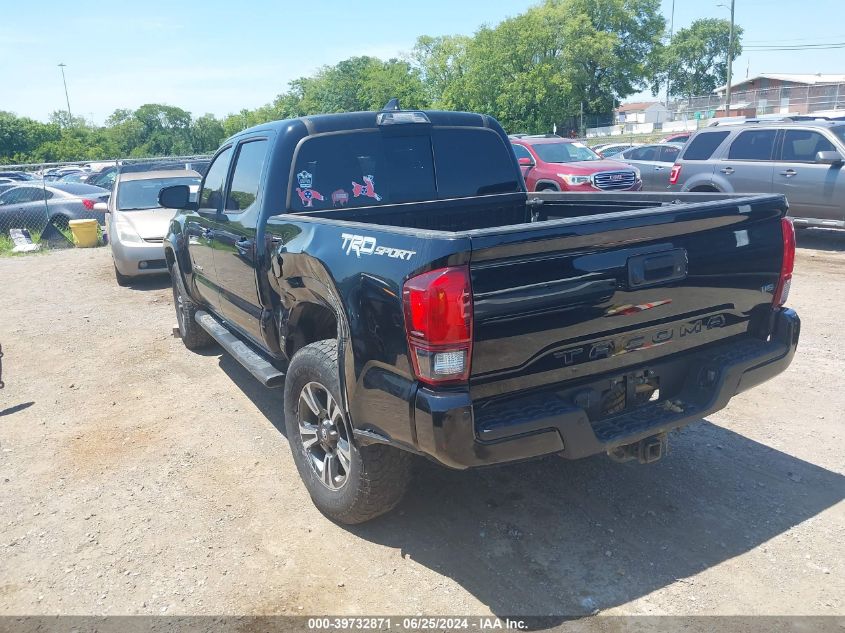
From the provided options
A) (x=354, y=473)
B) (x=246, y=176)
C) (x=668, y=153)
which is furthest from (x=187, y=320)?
(x=668, y=153)

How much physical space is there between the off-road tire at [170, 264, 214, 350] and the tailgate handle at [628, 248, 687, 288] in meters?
4.76

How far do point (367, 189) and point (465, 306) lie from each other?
2022 millimetres

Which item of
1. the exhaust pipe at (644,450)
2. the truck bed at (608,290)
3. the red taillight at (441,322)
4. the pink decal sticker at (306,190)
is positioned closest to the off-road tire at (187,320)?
the pink decal sticker at (306,190)

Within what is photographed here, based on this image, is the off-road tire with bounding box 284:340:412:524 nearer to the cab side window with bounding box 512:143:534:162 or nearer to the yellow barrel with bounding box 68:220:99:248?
the cab side window with bounding box 512:143:534:162

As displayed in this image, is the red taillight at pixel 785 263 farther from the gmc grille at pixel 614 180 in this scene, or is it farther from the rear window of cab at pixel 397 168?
the gmc grille at pixel 614 180

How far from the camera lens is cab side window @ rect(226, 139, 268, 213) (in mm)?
4543

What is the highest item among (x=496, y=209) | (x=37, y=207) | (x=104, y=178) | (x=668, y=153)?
(x=496, y=209)

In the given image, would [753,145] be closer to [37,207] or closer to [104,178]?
[37,207]

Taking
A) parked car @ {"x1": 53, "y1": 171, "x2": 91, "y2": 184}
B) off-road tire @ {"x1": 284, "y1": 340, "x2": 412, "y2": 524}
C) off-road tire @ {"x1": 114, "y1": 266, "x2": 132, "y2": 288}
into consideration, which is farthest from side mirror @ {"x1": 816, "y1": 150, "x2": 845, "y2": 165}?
parked car @ {"x1": 53, "y1": 171, "x2": 91, "y2": 184}

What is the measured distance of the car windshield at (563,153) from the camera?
46.2ft

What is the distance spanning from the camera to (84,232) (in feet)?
50.0

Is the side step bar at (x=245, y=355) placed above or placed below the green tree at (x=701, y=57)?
below

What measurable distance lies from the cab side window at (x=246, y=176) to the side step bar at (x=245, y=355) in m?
0.99

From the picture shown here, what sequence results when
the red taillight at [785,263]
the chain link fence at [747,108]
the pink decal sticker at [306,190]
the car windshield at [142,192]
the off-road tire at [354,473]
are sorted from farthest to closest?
the chain link fence at [747,108] → the car windshield at [142,192] → the pink decal sticker at [306,190] → the red taillight at [785,263] → the off-road tire at [354,473]
